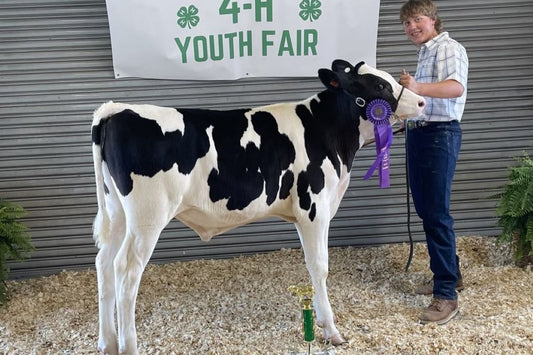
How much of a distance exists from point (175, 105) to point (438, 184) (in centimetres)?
240

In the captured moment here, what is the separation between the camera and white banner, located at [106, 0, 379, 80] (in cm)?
484

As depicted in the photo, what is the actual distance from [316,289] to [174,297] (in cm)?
138

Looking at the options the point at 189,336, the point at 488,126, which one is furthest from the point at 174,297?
the point at 488,126

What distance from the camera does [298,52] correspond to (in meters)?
5.04

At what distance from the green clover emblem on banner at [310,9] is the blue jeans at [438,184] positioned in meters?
1.46

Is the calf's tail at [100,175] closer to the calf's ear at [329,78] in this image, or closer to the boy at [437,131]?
the calf's ear at [329,78]

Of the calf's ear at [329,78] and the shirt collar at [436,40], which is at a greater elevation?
the shirt collar at [436,40]

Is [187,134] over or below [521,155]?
over

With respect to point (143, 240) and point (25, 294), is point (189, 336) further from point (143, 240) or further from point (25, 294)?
point (25, 294)

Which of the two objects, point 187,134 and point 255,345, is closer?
point 187,134

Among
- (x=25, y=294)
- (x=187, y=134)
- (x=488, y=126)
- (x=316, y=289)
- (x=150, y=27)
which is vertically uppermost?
(x=150, y=27)

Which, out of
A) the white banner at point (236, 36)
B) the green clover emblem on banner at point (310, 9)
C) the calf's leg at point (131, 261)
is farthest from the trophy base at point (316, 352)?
the green clover emblem on banner at point (310, 9)

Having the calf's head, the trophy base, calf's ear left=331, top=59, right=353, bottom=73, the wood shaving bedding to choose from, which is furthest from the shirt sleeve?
the trophy base

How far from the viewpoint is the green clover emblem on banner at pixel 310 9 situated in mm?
4938
